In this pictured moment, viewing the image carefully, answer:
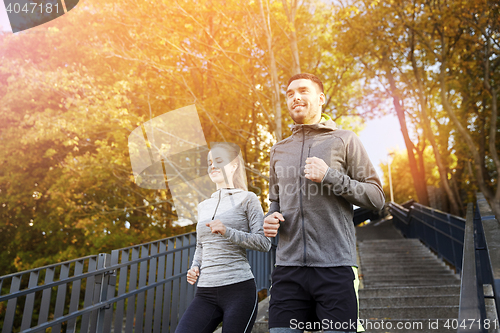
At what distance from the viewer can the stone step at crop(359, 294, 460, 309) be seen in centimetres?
532

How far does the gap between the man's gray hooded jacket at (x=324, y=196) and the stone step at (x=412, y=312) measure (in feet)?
12.0

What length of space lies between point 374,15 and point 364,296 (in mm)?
7818

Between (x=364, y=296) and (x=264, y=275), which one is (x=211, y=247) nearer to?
(x=264, y=275)

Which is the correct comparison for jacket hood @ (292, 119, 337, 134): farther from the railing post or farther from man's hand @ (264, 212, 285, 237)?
the railing post

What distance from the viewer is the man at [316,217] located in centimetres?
181

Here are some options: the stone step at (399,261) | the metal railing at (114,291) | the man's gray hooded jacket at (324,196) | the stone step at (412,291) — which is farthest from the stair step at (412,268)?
the man's gray hooded jacket at (324,196)

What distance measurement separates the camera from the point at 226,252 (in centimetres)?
266

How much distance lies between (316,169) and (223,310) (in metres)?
1.24

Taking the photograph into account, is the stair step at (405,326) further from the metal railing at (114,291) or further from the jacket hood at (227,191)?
the jacket hood at (227,191)

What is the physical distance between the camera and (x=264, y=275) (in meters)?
5.82

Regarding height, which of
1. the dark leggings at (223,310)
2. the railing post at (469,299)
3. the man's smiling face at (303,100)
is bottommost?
the dark leggings at (223,310)

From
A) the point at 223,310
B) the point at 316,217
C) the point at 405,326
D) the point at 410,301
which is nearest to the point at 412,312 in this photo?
the point at 410,301

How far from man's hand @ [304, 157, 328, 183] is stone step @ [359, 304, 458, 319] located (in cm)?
394

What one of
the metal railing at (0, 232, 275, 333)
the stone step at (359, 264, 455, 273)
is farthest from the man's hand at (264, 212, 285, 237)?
the stone step at (359, 264, 455, 273)
